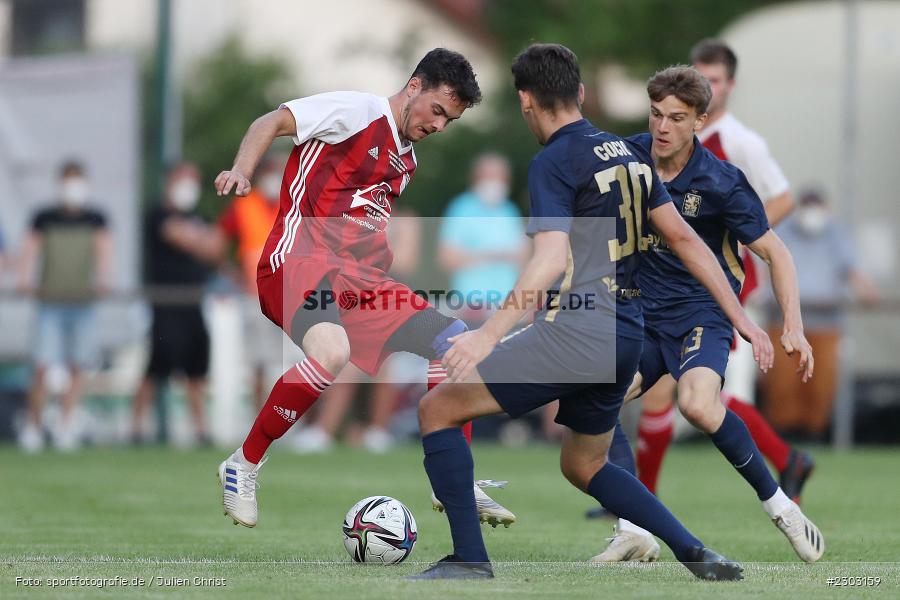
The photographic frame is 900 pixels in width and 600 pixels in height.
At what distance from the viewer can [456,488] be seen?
235 inches

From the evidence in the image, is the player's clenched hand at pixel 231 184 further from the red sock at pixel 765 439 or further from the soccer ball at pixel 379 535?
the red sock at pixel 765 439

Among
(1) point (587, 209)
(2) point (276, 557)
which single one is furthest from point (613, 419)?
(2) point (276, 557)

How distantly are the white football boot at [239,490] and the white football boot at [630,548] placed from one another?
4.98 ft

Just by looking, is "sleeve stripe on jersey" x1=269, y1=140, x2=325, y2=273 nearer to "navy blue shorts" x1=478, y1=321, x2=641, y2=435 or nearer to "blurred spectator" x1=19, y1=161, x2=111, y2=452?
"navy blue shorts" x1=478, y1=321, x2=641, y2=435

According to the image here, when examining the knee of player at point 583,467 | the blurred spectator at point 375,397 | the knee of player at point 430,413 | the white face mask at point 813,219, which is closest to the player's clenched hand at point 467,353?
the knee of player at point 430,413

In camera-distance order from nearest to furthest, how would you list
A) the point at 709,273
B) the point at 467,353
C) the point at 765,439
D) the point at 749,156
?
the point at 467,353 < the point at 709,273 < the point at 749,156 < the point at 765,439

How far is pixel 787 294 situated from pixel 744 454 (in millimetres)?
721

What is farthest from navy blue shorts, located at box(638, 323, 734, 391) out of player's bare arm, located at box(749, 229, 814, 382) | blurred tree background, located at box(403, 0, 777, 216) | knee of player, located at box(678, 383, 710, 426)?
blurred tree background, located at box(403, 0, 777, 216)

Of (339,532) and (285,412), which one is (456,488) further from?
(339,532)

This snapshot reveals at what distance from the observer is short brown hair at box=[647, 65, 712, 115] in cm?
688

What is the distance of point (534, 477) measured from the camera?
462 inches

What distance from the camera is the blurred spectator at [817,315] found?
14.9 meters

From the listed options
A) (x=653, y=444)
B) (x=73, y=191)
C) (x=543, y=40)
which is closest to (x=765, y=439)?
(x=653, y=444)

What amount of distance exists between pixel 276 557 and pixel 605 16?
67.3ft
